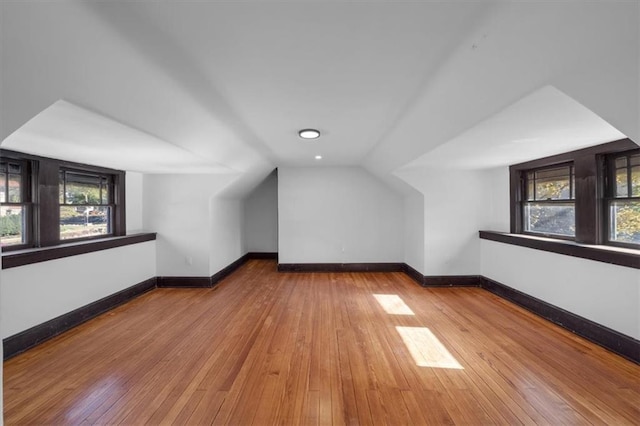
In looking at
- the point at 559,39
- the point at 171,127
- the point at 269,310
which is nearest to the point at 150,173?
the point at 171,127

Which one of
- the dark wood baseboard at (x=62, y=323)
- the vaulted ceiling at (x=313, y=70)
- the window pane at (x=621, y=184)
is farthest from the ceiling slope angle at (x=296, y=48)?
the dark wood baseboard at (x=62, y=323)

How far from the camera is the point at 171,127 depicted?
7.64ft

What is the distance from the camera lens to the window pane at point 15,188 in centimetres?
279

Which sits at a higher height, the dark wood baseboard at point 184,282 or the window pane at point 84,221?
the window pane at point 84,221

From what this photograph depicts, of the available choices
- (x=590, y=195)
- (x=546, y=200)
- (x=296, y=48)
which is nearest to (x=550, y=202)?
(x=546, y=200)

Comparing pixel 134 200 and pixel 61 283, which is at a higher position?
pixel 134 200

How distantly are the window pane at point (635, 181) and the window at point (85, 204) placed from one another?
631cm

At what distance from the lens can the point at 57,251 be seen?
115 inches

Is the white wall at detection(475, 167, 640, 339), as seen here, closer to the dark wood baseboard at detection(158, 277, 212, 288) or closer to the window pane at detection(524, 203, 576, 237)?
the window pane at detection(524, 203, 576, 237)

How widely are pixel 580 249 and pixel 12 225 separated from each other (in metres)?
6.00

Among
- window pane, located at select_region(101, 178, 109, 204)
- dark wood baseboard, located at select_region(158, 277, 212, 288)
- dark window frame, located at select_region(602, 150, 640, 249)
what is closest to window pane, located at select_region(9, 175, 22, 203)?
window pane, located at select_region(101, 178, 109, 204)

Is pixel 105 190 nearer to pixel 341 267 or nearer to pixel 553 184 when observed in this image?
pixel 341 267

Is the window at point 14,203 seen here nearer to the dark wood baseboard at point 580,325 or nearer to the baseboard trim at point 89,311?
the baseboard trim at point 89,311

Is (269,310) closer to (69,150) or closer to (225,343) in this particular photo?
(225,343)
